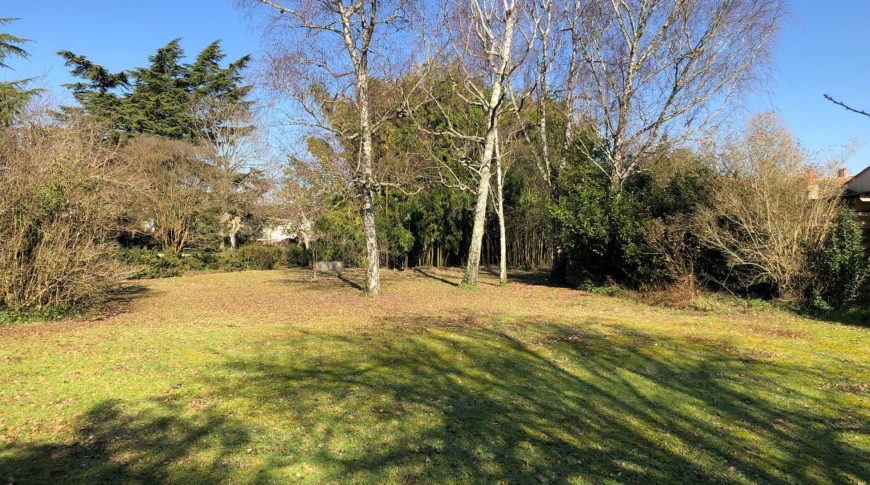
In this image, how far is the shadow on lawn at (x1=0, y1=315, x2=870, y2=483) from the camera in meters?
3.68

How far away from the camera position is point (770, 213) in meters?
11.2

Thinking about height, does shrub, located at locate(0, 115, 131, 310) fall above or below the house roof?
Result: below

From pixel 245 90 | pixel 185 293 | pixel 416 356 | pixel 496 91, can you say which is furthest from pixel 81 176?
pixel 245 90

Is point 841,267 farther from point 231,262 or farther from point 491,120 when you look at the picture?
point 231,262

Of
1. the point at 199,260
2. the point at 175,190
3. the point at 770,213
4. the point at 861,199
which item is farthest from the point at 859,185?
the point at 175,190

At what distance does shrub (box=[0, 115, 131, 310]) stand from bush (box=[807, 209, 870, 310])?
48.9ft

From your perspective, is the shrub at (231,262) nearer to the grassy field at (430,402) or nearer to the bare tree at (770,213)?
the grassy field at (430,402)

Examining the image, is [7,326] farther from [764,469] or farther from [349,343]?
[764,469]

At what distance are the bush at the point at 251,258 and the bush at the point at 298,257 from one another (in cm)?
99

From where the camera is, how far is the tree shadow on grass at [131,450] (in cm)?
347

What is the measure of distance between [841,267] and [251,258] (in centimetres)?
2414

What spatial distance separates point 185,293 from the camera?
14.8 metres

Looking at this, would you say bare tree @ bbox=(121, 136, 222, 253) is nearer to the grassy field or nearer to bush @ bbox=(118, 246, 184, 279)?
bush @ bbox=(118, 246, 184, 279)

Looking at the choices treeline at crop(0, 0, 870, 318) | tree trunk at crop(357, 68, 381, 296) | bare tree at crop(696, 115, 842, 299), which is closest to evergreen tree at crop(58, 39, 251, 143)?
treeline at crop(0, 0, 870, 318)
